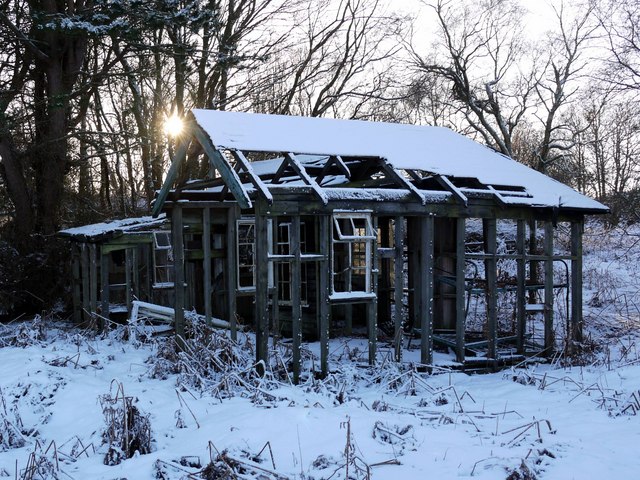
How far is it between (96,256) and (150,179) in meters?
8.14

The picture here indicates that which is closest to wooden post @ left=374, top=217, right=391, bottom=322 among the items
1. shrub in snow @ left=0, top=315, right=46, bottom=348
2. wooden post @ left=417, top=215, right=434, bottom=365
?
wooden post @ left=417, top=215, right=434, bottom=365

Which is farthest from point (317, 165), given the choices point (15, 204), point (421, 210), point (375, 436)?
point (15, 204)

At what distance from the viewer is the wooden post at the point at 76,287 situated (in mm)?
12406

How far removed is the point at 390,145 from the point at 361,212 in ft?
5.61

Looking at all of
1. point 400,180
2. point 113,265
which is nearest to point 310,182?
point 400,180

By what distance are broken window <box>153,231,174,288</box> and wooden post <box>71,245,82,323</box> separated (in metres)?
1.66

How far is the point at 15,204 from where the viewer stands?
13977 millimetres

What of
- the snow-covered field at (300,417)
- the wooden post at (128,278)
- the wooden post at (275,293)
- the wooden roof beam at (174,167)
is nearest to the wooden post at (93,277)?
the wooden post at (128,278)

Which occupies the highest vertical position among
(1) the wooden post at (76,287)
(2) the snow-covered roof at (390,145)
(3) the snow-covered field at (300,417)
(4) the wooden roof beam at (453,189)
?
(2) the snow-covered roof at (390,145)

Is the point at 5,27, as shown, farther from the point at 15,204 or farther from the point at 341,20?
the point at 341,20

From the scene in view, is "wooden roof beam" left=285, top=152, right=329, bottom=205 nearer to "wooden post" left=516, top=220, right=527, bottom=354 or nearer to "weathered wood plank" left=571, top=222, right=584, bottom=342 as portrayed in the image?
"wooden post" left=516, top=220, right=527, bottom=354

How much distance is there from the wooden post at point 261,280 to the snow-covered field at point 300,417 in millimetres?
368

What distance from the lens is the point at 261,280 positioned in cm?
736

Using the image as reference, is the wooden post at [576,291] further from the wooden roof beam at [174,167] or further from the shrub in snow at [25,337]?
the shrub in snow at [25,337]
